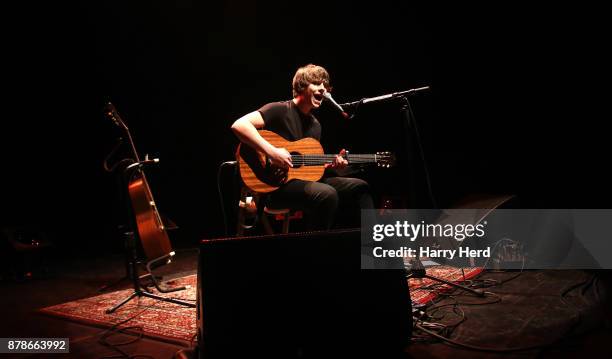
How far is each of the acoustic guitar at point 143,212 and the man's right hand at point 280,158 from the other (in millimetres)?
1051

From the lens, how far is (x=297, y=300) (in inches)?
57.9

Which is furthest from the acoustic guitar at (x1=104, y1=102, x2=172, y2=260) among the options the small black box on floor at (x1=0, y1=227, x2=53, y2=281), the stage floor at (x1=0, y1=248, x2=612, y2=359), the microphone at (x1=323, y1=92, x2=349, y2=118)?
the small black box on floor at (x1=0, y1=227, x2=53, y2=281)

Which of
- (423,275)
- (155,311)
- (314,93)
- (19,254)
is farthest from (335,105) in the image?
(19,254)

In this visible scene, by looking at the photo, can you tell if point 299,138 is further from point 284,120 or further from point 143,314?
point 143,314

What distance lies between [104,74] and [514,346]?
4.72m

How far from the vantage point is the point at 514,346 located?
1.88 metres

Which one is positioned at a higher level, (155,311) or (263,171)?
(263,171)

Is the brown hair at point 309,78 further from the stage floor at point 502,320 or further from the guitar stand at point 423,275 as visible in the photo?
the stage floor at point 502,320

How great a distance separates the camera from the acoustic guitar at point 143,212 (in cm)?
300

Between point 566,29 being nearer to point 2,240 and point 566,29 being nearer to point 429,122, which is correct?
point 429,122

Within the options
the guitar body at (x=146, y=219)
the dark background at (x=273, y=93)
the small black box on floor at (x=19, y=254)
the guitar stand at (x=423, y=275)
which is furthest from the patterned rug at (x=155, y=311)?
the dark background at (x=273, y=93)

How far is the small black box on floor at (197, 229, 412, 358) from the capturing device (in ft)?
4.56

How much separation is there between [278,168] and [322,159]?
0.32 meters

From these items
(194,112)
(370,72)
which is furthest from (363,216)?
(194,112)
